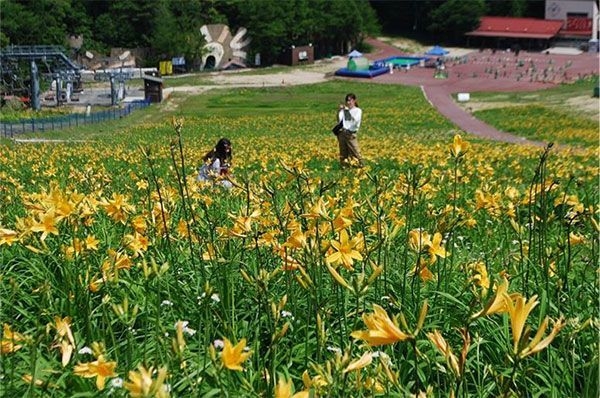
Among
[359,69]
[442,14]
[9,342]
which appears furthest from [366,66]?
[9,342]

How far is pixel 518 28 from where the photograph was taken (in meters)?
85.1

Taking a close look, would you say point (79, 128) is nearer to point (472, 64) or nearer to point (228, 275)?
point (228, 275)

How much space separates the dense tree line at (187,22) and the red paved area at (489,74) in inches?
228

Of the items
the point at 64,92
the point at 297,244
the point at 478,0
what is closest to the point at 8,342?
the point at 297,244

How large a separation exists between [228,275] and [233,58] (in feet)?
234

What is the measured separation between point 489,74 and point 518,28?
2960 centimetres

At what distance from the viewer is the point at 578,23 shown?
8544cm

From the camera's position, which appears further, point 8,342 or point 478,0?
point 478,0

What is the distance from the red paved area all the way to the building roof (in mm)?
4761

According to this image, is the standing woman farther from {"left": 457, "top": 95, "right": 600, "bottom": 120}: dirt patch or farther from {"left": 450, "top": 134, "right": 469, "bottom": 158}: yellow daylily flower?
{"left": 457, "top": 95, "right": 600, "bottom": 120}: dirt patch

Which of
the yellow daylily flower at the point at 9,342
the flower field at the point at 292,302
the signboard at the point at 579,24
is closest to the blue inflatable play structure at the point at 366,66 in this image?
the signboard at the point at 579,24

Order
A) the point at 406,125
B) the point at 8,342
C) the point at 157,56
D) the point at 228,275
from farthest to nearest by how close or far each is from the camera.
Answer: the point at 157,56 → the point at 406,125 → the point at 228,275 → the point at 8,342

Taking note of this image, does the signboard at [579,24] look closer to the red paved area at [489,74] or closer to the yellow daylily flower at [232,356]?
the red paved area at [489,74]

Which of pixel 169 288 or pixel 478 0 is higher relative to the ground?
A: pixel 478 0
